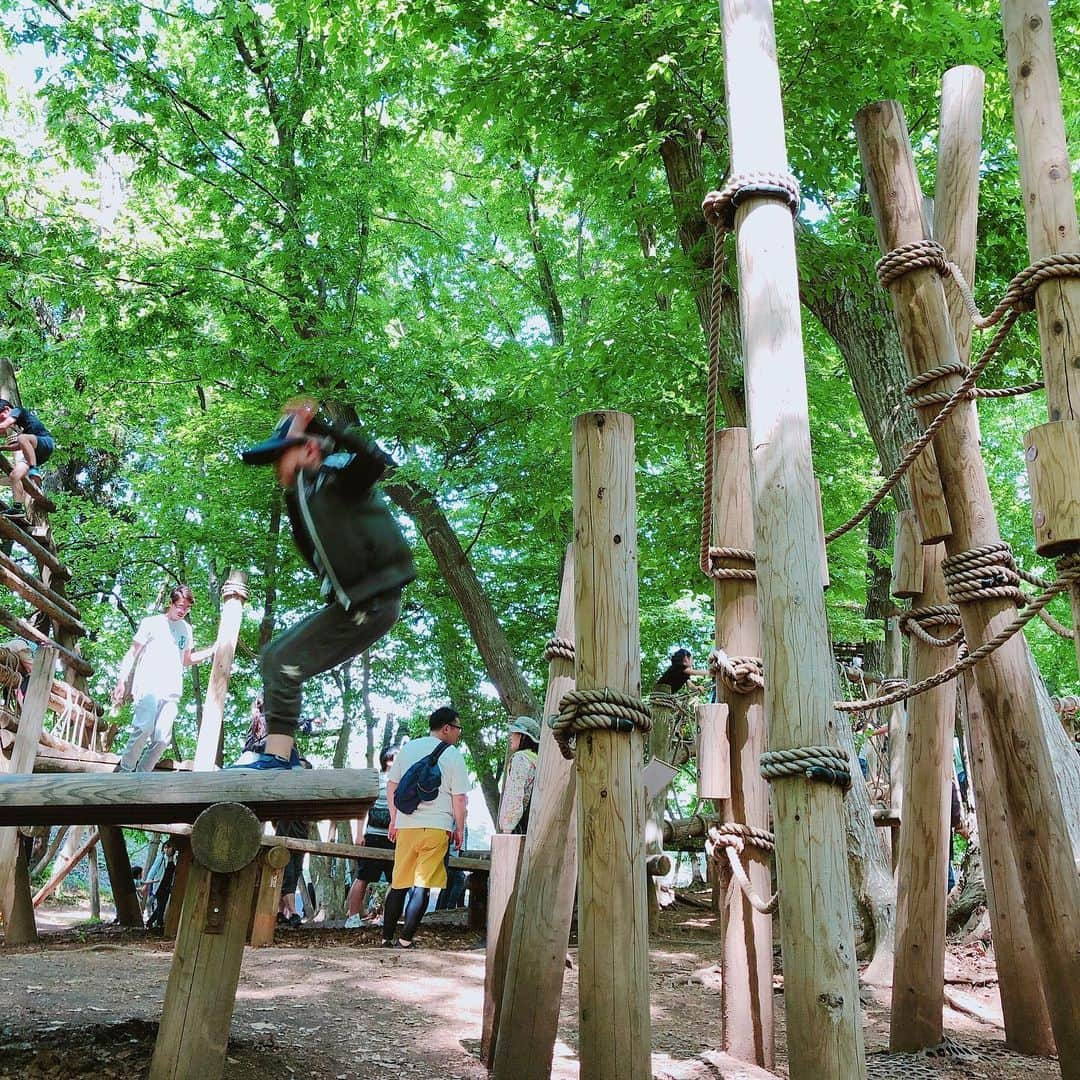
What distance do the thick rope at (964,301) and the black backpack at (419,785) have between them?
14.6 feet

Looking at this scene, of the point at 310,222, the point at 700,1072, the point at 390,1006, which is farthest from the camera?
the point at 310,222

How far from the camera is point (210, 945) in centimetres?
339

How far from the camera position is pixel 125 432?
20281 millimetres

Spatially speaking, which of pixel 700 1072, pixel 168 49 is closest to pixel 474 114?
pixel 700 1072

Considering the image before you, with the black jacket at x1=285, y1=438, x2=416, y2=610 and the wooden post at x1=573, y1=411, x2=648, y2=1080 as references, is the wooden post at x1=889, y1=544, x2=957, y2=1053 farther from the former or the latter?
the black jacket at x1=285, y1=438, x2=416, y2=610

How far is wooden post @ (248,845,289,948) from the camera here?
8.25 metres

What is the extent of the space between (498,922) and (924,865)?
6.11ft

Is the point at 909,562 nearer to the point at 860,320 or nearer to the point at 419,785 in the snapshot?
the point at 860,320

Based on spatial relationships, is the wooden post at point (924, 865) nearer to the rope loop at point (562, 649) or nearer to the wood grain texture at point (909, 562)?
the wood grain texture at point (909, 562)

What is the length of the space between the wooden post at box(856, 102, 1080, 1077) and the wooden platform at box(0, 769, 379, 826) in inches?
88.2

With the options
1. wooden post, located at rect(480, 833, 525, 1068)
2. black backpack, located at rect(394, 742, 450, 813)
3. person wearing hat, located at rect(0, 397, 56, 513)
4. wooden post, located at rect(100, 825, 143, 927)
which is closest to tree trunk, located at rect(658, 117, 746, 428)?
black backpack, located at rect(394, 742, 450, 813)

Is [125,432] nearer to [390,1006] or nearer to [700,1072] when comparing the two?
[390,1006]

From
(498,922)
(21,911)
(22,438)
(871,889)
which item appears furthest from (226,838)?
(22,438)

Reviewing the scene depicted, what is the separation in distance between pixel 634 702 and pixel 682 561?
7.91 metres
